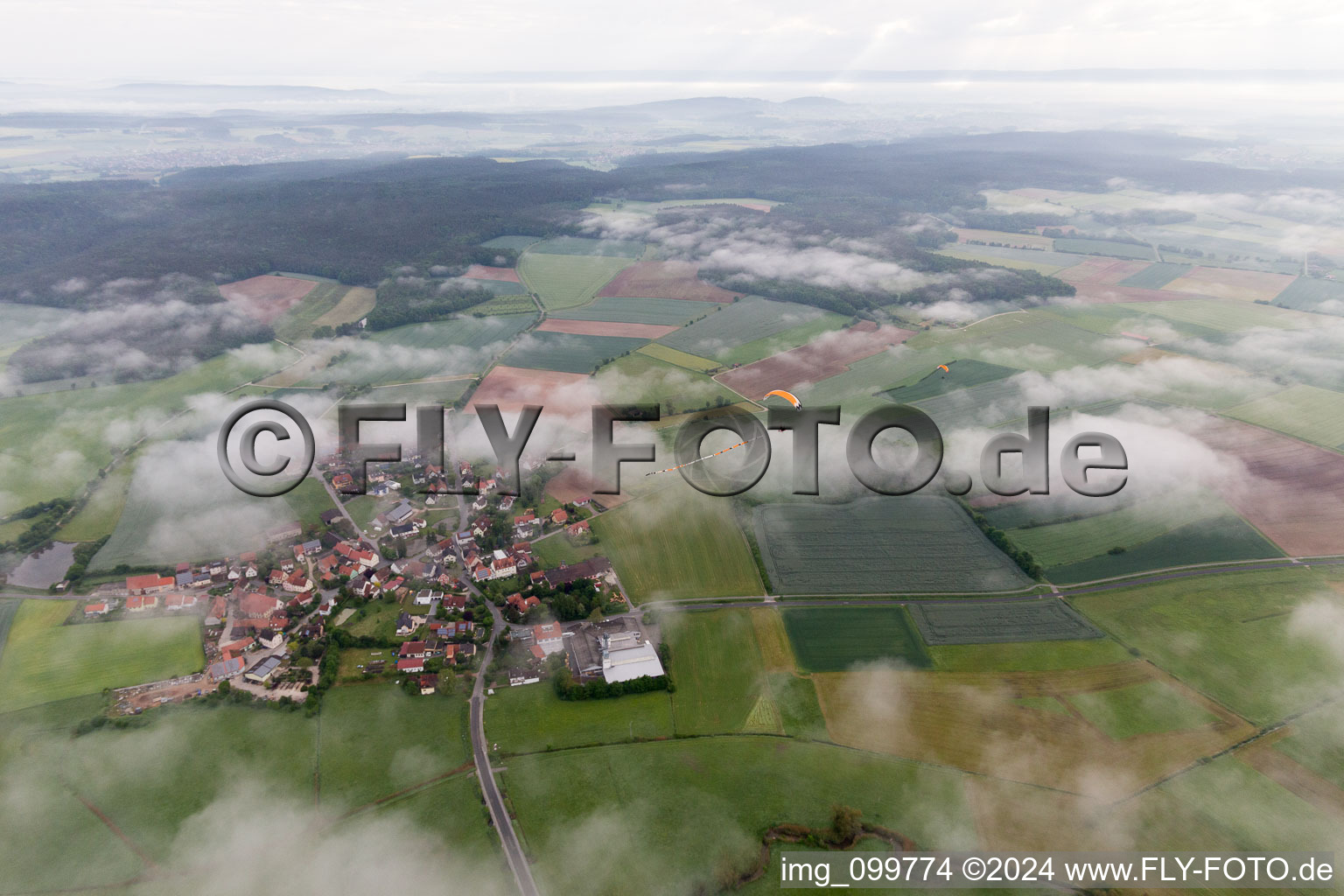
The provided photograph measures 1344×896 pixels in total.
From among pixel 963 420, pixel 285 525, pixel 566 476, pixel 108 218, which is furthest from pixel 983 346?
pixel 108 218

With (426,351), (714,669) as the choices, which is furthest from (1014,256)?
(714,669)

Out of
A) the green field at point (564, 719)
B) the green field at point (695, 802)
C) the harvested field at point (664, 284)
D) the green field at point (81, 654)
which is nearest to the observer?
the green field at point (695, 802)

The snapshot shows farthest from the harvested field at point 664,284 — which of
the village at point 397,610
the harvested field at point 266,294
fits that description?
the village at point 397,610

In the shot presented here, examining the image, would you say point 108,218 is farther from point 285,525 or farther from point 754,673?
point 754,673

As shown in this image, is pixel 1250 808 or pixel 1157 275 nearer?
pixel 1250 808

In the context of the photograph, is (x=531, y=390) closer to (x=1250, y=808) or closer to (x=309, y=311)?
(x=309, y=311)

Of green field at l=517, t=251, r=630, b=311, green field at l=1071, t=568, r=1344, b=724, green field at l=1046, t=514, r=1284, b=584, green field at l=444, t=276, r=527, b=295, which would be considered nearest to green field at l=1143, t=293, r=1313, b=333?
green field at l=1046, t=514, r=1284, b=584

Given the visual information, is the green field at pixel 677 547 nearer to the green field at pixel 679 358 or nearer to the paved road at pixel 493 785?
the paved road at pixel 493 785
